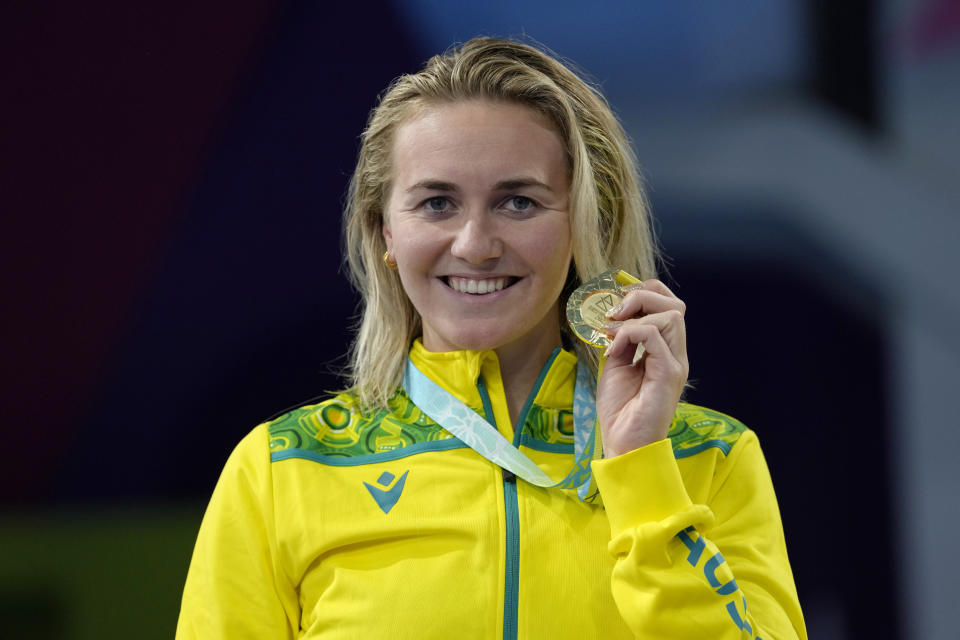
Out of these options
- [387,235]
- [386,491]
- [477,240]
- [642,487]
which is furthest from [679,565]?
[387,235]

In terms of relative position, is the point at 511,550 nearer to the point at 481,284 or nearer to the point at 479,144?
the point at 481,284

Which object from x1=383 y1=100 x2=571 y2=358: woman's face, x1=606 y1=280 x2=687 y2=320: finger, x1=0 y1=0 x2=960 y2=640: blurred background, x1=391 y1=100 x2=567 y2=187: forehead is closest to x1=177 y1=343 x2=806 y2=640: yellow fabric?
x1=383 y1=100 x2=571 y2=358: woman's face

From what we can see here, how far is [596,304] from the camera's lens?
77.8 inches

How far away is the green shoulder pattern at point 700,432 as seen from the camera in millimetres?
2037

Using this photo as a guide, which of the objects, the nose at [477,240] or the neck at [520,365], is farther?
the neck at [520,365]

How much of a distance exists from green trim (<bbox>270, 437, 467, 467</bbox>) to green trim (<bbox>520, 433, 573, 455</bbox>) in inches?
4.5

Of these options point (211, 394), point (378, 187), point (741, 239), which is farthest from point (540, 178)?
point (211, 394)

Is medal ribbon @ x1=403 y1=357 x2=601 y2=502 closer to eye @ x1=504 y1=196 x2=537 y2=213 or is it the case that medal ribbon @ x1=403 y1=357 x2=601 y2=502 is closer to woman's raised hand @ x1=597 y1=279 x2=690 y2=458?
woman's raised hand @ x1=597 y1=279 x2=690 y2=458

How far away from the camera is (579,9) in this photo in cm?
306

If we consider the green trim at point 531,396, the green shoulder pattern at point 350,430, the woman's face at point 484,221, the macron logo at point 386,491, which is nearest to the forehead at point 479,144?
the woman's face at point 484,221

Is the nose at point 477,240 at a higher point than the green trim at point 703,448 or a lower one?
higher

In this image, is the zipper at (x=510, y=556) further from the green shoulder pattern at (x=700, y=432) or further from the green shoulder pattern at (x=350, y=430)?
the green shoulder pattern at (x=700, y=432)

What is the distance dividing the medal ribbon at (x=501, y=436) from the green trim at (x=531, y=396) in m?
0.01

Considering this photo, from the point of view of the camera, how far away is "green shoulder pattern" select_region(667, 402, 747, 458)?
2.04m
